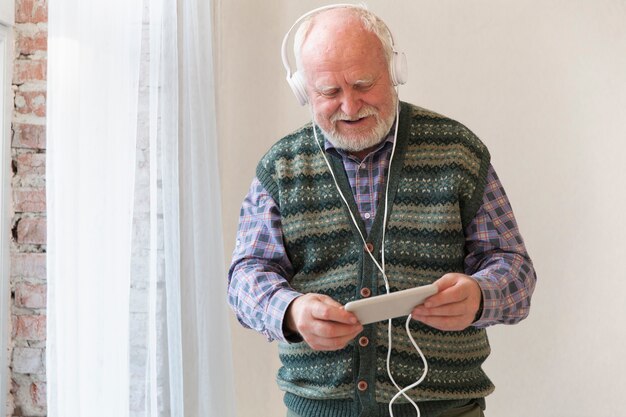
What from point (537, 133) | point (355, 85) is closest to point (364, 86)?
point (355, 85)

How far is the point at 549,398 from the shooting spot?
9.79ft

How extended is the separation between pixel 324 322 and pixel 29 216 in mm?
988

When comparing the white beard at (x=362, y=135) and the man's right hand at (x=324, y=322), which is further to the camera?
the white beard at (x=362, y=135)

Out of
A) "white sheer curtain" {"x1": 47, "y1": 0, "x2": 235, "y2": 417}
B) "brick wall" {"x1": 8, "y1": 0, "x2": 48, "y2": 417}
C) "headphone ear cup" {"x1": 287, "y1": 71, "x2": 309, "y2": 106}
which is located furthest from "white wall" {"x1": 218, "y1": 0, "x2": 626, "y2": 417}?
"headphone ear cup" {"x1": 287, "y1": 71, "x2": 309, "y2": 106}

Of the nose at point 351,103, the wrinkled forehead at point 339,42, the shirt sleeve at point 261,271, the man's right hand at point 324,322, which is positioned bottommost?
the man's right hand at point 324,322

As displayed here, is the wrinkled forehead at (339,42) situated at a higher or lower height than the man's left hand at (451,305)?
higher

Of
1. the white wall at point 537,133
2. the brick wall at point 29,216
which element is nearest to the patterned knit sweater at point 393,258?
the brick wall at point 29,216

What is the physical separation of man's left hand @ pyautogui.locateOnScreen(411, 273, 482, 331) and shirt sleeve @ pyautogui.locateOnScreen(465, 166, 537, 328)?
0.18 feet

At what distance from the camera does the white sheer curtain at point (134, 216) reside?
1.69 metres

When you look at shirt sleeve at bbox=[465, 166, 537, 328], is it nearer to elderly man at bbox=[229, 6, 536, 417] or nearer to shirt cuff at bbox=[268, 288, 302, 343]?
elderly man at bbox=[229, 6, 536, 417]

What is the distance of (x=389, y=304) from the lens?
1.37 meters

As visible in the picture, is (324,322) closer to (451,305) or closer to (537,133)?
(451,305)

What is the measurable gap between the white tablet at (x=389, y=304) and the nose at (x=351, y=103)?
433 millimetres

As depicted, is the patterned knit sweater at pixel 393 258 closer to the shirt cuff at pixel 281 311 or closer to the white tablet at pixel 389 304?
the shirt cuff at pixel 281 311
